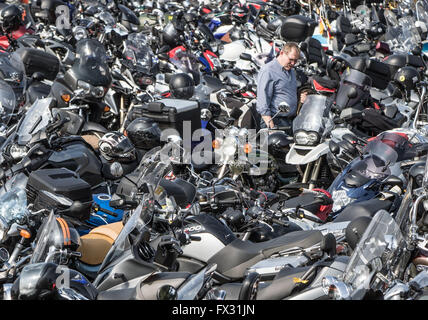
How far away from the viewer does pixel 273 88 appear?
10.5 meters

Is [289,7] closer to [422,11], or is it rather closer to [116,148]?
[422,11]

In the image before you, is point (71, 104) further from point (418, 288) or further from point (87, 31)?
point (418, 288)

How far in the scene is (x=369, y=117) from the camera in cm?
1222

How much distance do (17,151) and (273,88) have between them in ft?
15.7

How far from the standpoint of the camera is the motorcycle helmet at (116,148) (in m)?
8.30

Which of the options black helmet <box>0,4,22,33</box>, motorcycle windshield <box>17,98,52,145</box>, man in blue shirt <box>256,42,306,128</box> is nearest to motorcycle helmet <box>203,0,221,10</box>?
black helmet <box>0,4,22,33</box>

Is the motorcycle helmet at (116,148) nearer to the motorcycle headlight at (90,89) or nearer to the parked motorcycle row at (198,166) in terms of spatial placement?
the parked motorcycle row at (198,166)

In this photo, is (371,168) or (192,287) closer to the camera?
A: (192,287)

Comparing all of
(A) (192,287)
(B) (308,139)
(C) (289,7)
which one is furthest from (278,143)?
(C) (289,7)

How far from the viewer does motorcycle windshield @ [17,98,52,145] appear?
7062 mm

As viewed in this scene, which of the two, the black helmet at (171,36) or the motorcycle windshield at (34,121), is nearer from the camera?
the motorcycle windshield at (34,121)

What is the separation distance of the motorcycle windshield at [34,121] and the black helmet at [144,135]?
1.99 meters

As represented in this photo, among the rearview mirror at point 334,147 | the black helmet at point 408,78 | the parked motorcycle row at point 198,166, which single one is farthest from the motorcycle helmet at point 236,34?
the rearview mirror at point 334,147
